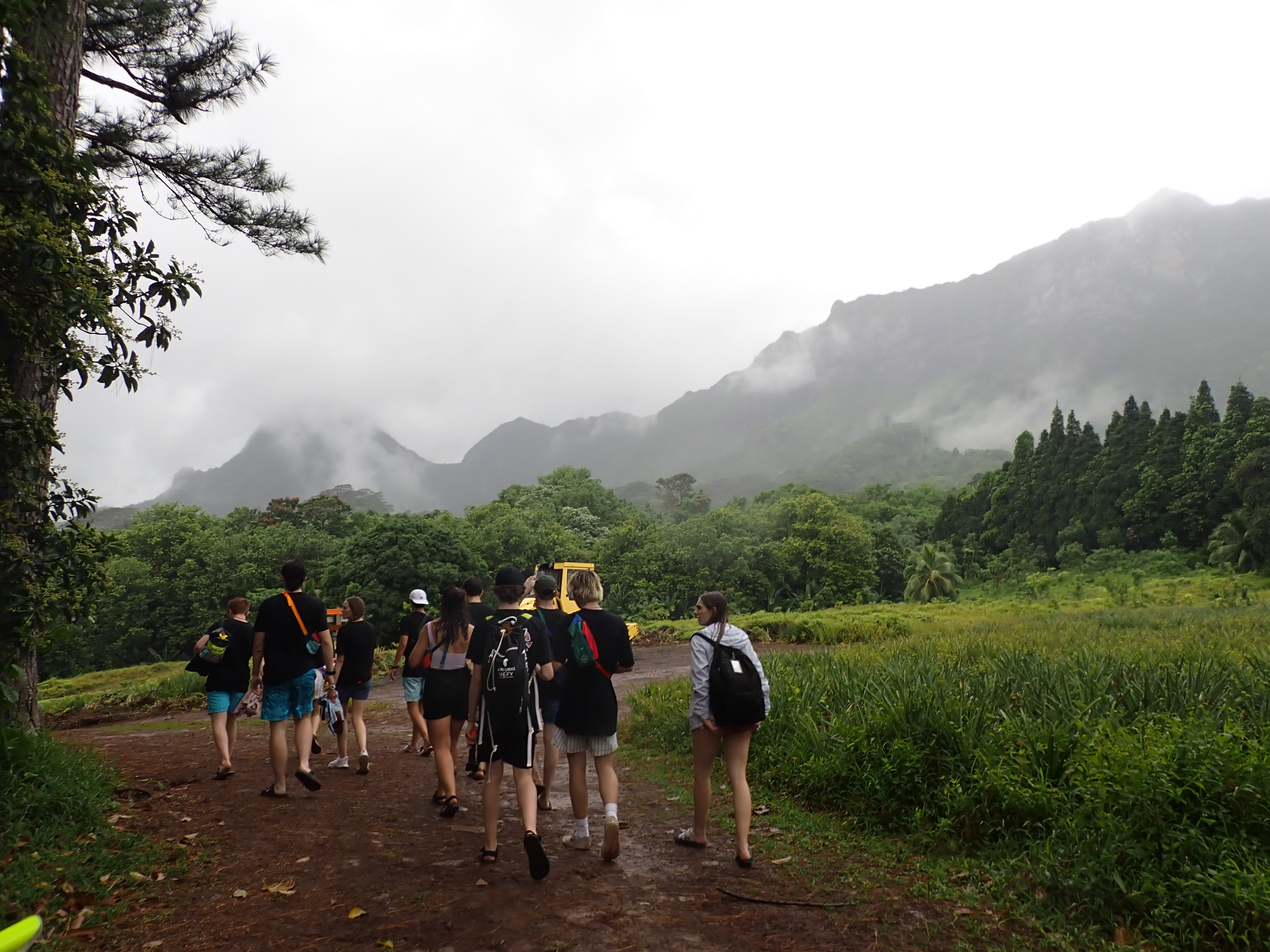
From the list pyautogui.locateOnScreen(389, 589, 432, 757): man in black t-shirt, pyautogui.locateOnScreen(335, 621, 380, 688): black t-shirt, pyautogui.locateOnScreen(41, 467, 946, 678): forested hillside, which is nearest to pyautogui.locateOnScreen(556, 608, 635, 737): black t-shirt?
pyautogui.locateOnScreen(389, 589, 432, 757): man in black t-shirt

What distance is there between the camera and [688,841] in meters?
5.22

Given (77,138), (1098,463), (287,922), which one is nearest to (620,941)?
(287,922)

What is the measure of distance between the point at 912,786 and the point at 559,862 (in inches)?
101

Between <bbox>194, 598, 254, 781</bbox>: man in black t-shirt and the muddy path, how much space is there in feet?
0.99

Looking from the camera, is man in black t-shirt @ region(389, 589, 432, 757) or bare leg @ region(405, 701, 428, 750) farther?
bare leg @ region(405, 701, 428, 750)

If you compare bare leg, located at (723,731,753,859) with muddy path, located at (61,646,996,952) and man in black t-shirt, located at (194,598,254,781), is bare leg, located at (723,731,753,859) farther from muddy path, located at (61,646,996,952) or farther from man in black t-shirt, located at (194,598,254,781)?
man in black t-shirt, located at (194,598,254,781)

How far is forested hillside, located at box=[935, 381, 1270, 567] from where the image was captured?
37.1m

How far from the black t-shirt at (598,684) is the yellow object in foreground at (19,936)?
3410mm

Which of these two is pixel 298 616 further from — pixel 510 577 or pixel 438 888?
pixel 438 888

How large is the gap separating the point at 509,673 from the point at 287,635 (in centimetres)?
255

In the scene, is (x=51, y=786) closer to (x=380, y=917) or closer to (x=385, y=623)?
(x=380, y=917)

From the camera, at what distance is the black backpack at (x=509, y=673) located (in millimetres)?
4730

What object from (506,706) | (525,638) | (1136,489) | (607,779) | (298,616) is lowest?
(607,779)

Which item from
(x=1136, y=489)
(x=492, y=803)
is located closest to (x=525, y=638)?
(x=492, y=803)
